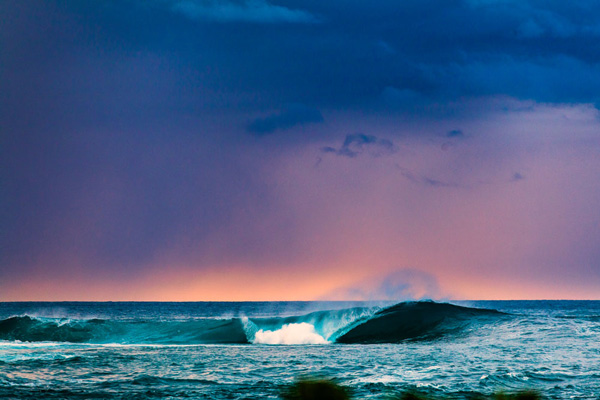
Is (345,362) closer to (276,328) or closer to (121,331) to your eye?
(276,328)

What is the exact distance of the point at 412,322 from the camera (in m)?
34.1

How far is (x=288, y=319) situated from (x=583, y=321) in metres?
16.1

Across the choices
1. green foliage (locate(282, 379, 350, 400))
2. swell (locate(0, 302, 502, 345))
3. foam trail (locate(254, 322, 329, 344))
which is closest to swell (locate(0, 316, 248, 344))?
swell (locate(0, 302, 502, 345))

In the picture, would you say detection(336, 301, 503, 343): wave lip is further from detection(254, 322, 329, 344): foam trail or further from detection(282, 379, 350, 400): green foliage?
detection(282, 379, 350, 400): green foliage

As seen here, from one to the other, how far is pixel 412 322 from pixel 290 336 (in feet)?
21.6

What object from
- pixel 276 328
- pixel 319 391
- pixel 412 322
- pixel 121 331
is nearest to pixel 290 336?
pixel 276 328

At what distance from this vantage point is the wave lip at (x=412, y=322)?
101 feet

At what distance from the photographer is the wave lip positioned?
1216 inches

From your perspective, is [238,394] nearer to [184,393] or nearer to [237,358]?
[184,393]

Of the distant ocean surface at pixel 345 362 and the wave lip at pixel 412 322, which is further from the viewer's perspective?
the wave lip at pixel 412 322

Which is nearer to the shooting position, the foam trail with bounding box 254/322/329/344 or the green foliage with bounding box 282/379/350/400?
the green foliage with bounding box 282/379/350/400

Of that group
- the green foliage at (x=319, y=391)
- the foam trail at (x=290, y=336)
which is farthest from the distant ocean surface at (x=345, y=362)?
the green foliage at (x=319, y=391)

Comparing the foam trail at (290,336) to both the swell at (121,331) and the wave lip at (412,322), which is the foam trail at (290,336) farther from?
the wave lip at (412,322)

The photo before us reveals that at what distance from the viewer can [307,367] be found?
17.9m
